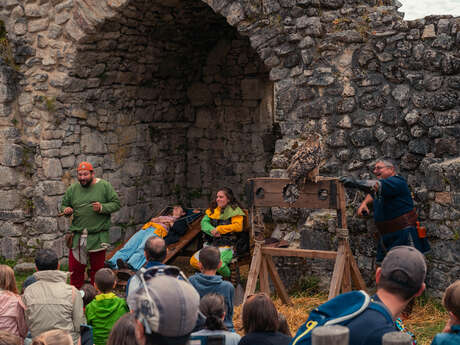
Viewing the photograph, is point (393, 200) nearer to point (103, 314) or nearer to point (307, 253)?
point (307, 253)

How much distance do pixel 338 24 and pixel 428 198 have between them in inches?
77.6

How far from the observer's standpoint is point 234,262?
6258 millimetres

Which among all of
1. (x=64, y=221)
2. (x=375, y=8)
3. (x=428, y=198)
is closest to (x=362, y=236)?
(x=428, y=198)

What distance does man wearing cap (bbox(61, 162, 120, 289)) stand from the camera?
6176mm

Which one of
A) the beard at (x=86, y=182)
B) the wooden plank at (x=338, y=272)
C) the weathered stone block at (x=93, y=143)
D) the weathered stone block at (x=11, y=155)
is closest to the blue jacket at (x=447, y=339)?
the wooden plank at (x=338, y=272)

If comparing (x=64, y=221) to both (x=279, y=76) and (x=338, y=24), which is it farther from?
(x=338, y=24)

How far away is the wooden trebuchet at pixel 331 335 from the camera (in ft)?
6.38

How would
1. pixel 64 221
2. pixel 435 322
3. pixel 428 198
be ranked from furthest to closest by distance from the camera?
pixel 64 221, pixel 428 198, pixel 435 322

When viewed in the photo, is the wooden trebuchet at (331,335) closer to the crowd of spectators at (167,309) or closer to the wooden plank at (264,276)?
the crowd of spectators at (167,309)

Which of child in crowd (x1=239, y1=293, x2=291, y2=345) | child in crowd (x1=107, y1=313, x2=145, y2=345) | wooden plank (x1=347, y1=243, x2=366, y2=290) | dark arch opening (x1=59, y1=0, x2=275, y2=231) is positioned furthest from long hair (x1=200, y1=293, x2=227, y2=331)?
dark arch opening (x1=59, y1=0, x2=275, y2=231)

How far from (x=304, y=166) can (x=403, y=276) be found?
2780 mm

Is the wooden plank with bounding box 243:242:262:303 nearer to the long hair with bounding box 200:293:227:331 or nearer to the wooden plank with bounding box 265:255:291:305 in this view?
the wooden plank with bounding box 265:255:291:305

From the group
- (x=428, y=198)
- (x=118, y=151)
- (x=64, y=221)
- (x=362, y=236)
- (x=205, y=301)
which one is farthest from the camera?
Answer: (x=118, y=151)

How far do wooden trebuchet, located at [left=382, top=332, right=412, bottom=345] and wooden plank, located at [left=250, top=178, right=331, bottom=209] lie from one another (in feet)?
10.3
